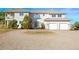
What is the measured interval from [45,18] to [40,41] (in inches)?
15.4

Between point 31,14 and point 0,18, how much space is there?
0.52 m

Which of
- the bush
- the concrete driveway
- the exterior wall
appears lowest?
the concrete driveway

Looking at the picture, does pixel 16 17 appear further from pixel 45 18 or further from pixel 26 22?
pixel 45 18

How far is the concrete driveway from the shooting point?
3.09 metres

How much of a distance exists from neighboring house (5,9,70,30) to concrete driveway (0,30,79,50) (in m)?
0.12

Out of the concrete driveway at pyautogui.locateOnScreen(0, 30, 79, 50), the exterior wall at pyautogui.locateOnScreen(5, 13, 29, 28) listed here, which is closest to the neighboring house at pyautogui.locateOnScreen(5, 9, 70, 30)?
the exterior wall at pyautogui.locateOnScreen(5, 13, 29, 28)

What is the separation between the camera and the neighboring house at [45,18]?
3150mm

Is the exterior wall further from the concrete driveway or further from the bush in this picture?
the concrete driveway

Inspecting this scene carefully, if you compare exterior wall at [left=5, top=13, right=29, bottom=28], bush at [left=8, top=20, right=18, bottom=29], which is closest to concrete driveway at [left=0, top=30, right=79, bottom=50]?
bush at [left=8, top=20, right=18, bottom=29]

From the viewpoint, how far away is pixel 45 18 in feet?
10.4

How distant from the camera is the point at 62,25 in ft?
10.4

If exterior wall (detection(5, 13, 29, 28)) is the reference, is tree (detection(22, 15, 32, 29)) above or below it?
below

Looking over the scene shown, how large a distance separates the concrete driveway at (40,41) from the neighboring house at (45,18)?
12 cm
